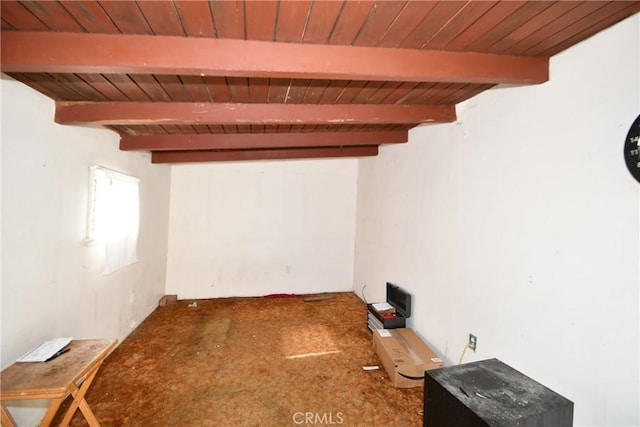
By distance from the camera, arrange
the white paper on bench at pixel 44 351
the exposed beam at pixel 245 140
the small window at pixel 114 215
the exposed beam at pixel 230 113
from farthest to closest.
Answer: the exposed beam at pixel 245 140 → the small window at pixel 114 215 → the exposed beam at pixel 230 113 → the white paper on bench at pixel 44 351

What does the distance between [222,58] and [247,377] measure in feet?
8.56

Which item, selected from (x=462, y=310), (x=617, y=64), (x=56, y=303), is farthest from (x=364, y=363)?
(x=617, y=64)

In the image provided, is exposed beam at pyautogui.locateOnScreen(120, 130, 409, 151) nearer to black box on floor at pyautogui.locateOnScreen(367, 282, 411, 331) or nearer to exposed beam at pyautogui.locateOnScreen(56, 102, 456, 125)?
exposed beam at pyautogui.locateOnScreen(56, 102, 456, 125)

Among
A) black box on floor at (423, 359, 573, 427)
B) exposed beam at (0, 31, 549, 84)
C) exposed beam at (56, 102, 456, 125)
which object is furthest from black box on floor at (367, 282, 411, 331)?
exposed beam at (0, 31, 549, 84)

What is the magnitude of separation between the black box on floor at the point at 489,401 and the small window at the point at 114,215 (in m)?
2.92

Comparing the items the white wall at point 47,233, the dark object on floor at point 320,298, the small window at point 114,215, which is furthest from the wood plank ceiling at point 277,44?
the dark object on floor at point 320,298

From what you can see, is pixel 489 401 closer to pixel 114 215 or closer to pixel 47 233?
pixel 47 233

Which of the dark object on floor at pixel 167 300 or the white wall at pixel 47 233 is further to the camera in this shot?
the dark object on floor at pixel 167 300

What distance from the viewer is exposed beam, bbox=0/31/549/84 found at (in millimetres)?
1277

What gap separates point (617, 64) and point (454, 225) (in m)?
1.44

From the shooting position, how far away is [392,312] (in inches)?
129

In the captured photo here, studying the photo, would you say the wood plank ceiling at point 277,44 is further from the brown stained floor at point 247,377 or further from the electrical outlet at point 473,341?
the brown stained floor at point 247,377

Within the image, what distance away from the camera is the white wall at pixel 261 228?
4684 mm

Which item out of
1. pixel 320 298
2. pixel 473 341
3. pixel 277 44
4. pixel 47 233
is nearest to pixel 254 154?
pixel 47 233
